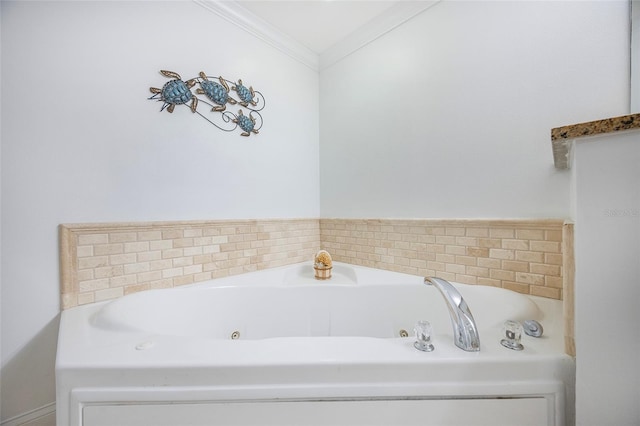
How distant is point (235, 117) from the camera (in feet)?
5.11

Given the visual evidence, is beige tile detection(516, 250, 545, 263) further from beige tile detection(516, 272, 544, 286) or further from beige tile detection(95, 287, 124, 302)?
beige tile detection(95, 287, 124, 302)

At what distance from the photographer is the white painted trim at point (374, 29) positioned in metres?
1.48

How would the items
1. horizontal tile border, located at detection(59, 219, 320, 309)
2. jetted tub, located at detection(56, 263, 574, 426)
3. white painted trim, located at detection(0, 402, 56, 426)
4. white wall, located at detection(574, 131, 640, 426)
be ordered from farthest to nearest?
horizontal tile border, located at detection(59, 219, 320, 309)
white painted trim, located at detection(0, 402, 56, 426)
jetted tub, located at detection(56, 263, 574, 426)
white wall, located at detection(574, 131, 640, 426)

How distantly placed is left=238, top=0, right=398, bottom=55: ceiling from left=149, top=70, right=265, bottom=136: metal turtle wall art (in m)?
0.49

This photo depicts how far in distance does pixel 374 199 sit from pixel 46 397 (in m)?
1.92

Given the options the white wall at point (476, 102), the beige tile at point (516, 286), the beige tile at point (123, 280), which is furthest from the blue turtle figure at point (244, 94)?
the beige tile at point (516, 286)

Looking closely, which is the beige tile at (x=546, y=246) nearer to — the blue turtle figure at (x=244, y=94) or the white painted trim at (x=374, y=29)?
the white painted trim at (x=374, y=29)

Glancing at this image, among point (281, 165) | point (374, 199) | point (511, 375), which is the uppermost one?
point (281, 165)

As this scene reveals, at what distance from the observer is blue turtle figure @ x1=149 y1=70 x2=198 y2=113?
1.28m

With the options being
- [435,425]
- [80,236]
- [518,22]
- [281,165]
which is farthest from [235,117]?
[435,425]

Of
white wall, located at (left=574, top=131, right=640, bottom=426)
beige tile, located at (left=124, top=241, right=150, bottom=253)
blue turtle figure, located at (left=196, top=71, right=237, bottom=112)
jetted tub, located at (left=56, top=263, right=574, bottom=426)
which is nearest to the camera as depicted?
white wall, located at (left=574, top=131, right=640, bottom=426)

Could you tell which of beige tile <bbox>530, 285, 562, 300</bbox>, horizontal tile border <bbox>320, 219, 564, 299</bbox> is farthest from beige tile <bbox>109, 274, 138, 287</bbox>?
beige tile <bbox>530, 285, 562, 300</bbox>

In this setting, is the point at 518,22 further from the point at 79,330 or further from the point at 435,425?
the point at 79,330

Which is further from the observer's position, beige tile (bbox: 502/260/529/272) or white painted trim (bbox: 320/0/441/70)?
white painted trim (bbox: 320/0/441/70)
